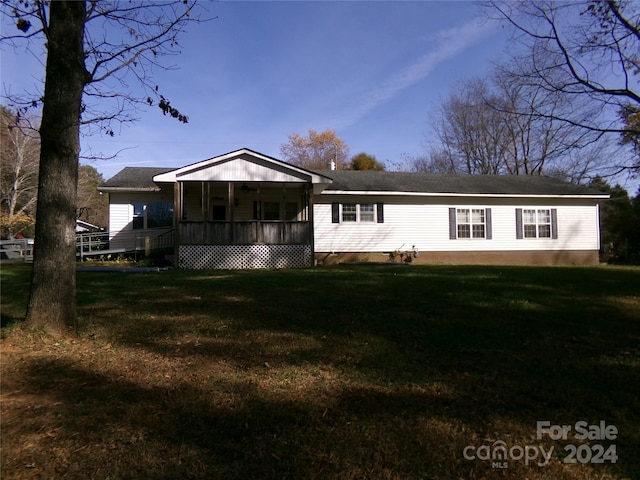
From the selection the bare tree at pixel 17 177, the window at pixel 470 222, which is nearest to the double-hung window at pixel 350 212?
the window at pixel 470 222

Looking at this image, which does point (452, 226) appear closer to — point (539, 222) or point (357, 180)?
point (539, 222)

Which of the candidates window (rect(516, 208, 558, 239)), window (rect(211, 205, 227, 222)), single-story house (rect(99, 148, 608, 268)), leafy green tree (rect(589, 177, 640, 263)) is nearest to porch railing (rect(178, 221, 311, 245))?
single-story house (rect(99, 148, 608, 268))

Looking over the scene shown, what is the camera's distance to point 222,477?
7.50 ft

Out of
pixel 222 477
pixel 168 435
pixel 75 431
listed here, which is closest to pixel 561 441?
pixel 222 477

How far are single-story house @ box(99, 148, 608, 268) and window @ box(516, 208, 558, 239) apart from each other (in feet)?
0.16

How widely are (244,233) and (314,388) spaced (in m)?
12.5

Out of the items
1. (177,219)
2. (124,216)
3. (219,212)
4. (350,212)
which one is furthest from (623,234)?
(124,216)

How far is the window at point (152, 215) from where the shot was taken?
18.3 meters

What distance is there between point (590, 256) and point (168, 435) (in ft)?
73.9

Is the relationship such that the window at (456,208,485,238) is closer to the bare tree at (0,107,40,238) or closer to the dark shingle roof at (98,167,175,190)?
the dark shingle roof at (98,167,175,190)

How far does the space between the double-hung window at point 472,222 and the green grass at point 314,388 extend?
41.6 feet

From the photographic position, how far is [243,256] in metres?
15.4

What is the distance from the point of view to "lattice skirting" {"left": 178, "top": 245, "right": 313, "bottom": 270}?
1512 cm

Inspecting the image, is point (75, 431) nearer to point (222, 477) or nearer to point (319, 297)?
point (222, 477)
